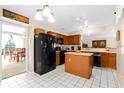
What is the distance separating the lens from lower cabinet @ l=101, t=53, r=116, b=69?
4448 millimetres

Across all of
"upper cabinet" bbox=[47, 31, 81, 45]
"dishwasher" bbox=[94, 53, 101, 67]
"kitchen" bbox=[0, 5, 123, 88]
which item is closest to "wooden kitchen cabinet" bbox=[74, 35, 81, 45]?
"upper cabinet" bbox=[47, 31, 81, 45]

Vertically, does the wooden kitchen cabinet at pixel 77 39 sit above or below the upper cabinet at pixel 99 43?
above

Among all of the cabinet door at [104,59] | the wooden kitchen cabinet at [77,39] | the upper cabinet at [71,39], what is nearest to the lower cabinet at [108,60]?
the cabinet door at [104,59]

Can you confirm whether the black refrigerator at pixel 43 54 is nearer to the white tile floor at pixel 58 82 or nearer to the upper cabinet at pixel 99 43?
the white tile floor at pixel 58 82

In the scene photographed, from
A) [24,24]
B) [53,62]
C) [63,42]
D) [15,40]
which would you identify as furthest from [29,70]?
[15,40]

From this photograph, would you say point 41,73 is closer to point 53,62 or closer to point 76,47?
point 53,62

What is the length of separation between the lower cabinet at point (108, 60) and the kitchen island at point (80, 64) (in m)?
1.60

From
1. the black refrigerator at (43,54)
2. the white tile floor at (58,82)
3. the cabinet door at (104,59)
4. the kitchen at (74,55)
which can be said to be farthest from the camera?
the cabinet door at (104,59)

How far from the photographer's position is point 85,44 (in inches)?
261

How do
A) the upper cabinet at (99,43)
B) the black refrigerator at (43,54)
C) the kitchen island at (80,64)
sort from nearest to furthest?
the kitchen island at (80,64), the black refrigerator at (43,54), the upper cabinet at (99,43)

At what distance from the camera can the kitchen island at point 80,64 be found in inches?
123

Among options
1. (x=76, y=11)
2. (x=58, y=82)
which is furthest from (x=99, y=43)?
(x=58, y=82)

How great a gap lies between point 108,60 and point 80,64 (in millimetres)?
2086
